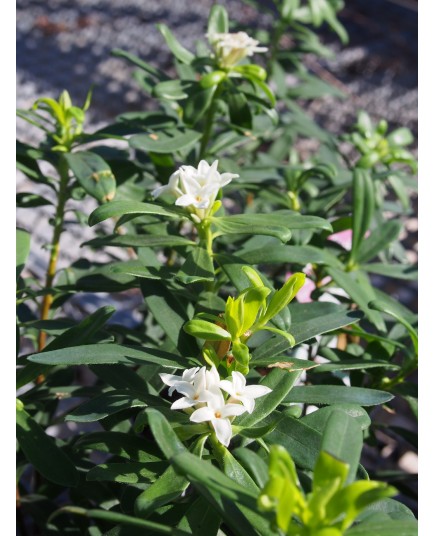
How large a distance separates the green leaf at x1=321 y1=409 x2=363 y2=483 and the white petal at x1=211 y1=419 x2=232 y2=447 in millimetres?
96

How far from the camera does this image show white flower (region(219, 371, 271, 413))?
70 cm

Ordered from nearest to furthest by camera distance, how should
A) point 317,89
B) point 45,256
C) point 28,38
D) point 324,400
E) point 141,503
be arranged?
point 141,503, point 324,400, point 317,89, point 45,256, point 28,38

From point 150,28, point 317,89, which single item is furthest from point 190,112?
point 150,28

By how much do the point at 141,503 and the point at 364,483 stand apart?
24 cm

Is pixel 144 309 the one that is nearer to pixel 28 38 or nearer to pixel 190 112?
pixel 190 112

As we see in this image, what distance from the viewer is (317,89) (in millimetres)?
1885

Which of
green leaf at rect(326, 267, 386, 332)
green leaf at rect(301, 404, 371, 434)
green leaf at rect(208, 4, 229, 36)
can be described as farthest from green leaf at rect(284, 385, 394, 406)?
green leaf at rect(208, 4, 229, 36)

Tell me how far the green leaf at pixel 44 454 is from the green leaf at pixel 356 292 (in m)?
0.46

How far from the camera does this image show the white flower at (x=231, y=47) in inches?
44.2

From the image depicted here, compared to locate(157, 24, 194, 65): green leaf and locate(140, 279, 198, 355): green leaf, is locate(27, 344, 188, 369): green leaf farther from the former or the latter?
locate(157, 24, 194, 65): green leaf

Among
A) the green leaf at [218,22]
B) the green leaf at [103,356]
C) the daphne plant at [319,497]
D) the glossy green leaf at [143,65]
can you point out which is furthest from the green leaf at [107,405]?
the green leaf at [218,22]

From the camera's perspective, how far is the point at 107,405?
2.56 feet

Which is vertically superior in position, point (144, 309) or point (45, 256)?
point (144, 309)

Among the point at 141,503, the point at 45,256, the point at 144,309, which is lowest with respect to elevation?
the point at 45,256
